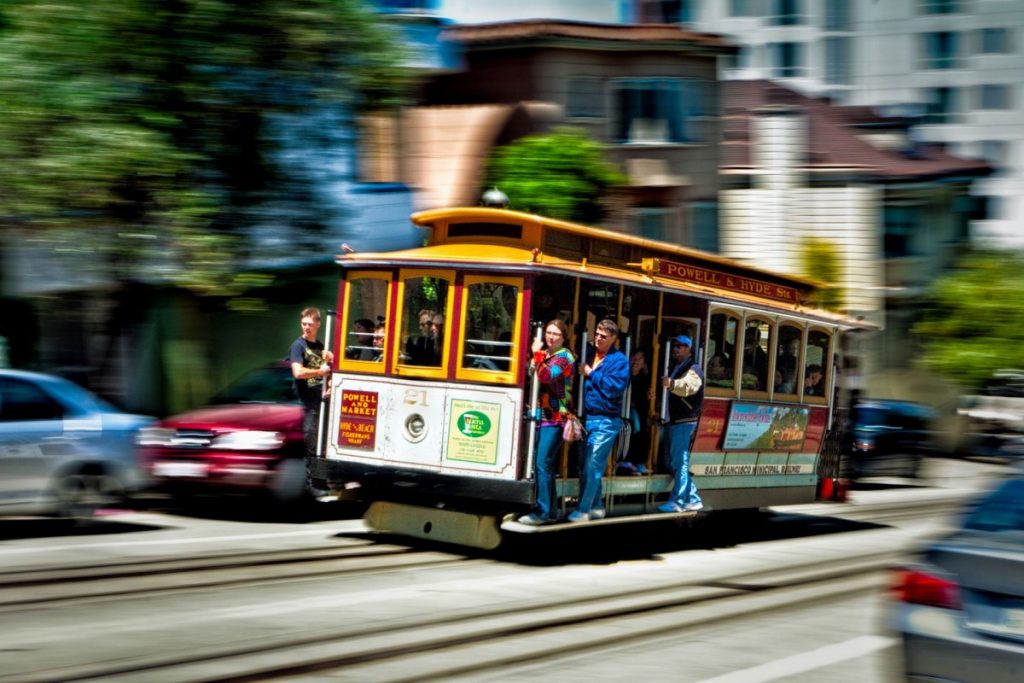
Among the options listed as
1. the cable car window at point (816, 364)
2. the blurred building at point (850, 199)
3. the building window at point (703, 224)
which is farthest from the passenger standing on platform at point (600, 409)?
the blurred building at point (850, 199)

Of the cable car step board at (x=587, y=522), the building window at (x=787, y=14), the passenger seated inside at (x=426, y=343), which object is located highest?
the building window at (x=787, y=14)

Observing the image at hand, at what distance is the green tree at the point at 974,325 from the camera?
130 feet

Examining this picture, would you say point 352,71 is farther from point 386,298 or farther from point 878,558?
point 878,558

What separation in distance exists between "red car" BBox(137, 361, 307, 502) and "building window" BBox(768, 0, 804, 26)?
58.2 m

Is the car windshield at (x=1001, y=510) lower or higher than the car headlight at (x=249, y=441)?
higher

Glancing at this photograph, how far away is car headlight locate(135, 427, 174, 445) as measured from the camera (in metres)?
14.0

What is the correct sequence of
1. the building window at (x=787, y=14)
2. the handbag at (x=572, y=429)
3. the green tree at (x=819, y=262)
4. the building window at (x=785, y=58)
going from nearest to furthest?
the handbag at (x=572, y=429) < the green tree at (x=819, y=262) < the building window at (x=787, y=14) < the building window at (x=785, y=58)

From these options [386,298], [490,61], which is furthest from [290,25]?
[490,61]

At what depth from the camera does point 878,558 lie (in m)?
13.3

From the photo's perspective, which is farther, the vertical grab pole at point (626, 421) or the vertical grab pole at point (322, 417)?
the vertical grab pole at point (626, 421)

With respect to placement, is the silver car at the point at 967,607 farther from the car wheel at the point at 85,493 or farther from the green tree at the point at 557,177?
the green tree at the point at 557,177

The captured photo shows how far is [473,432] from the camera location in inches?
438

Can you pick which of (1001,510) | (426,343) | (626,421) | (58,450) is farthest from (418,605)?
(58,450)

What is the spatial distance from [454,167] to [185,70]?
42.1 ft
